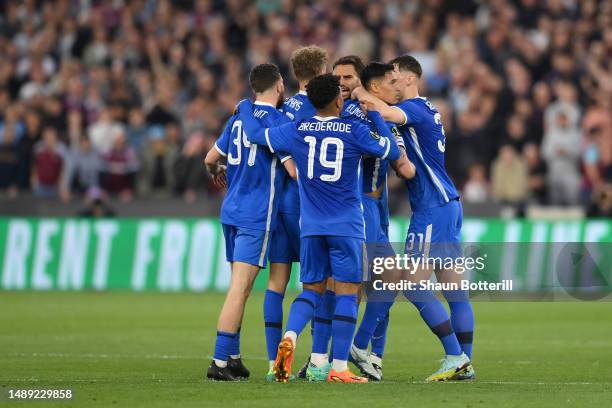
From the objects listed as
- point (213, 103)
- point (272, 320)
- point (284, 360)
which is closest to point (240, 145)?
point (272, 320)

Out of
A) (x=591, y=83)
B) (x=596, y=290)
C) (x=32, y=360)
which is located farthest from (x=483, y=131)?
(x=32, y=360)

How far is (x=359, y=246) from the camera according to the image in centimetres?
1136

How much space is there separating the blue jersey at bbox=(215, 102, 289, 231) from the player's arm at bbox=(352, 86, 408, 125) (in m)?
0.68

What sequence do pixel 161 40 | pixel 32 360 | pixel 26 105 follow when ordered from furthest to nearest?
pixel 161 40 < pixel 26 105 < pixel 32 360

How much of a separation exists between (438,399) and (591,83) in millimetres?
16898

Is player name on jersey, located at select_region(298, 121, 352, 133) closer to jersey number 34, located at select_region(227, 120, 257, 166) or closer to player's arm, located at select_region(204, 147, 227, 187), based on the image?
jersey number 34, located at select_region(227, 120, 257, 166)

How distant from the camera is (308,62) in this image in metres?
11.8

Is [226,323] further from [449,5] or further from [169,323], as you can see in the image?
[449,5]

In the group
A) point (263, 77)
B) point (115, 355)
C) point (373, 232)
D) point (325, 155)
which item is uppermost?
point (263, 77)

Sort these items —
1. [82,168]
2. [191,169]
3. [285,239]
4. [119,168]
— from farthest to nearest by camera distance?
[82,168] → [119,168] → [191,169] → [285,239]

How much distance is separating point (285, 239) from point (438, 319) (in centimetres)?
151

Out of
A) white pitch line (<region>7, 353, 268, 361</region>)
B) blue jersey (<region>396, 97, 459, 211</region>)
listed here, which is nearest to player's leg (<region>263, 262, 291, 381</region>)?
blue jersey (<region>396, 97, 459, 211</region>)

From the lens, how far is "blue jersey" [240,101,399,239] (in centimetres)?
1123

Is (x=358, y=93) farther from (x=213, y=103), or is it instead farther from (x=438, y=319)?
(x=213, y=103)
